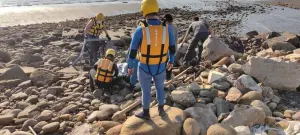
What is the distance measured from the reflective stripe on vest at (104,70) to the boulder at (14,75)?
2555mm

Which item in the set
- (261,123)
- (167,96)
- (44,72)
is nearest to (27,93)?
(44,72)

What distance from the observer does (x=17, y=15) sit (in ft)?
75.7

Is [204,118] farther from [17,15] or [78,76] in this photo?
[17,15]

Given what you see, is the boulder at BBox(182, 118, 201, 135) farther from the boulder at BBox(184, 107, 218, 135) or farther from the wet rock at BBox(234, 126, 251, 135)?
the wet rock at BBox(234, 126, 251, 135)

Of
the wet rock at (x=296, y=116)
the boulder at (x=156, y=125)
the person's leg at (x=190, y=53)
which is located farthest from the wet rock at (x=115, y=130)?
the person's leg at (x=190, y=53)

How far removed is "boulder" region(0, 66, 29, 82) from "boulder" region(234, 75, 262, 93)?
542cm

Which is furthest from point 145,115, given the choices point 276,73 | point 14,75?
point 14,75

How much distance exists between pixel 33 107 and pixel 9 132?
1.06m

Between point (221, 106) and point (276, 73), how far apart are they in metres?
1.88

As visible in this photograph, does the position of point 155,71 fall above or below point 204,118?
above

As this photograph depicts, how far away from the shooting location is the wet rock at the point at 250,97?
A: 6281mm

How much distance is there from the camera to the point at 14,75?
27.8 ft

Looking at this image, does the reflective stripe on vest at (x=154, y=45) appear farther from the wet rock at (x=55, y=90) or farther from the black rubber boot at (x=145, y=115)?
the wet rock at (x=55, y=90)

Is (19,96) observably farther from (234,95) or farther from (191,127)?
(234,95)
